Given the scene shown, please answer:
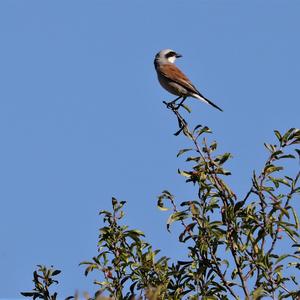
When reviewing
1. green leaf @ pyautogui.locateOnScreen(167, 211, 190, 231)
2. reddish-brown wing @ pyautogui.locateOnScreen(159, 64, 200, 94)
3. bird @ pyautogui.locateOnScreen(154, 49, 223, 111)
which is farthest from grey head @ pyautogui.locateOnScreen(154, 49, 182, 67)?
green leaf @ pyautogui.locateOnScreen(167, 211, 190, 231)

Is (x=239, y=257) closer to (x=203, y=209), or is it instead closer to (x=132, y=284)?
(x=203, y=209)

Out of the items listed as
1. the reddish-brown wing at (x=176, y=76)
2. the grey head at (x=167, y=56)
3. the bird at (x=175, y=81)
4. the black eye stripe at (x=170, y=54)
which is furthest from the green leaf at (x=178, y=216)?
the black eye stripe at (x=170, y=54)

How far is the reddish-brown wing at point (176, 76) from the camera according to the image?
36.5 ft

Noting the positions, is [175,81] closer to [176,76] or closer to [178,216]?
[176,76]

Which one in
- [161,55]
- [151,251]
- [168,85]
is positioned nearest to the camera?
[151,251]

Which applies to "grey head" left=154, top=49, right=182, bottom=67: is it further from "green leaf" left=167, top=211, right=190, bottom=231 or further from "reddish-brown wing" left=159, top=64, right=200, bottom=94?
"green leaf" left=167, top=211, right=190, bottom=231

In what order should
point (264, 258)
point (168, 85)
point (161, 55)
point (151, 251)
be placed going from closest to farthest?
point (264, 258)
point (151, 251)
point (168, 85)
point (161, 55)

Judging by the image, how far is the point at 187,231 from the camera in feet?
17.6

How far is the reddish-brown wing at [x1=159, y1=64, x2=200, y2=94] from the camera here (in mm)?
11133

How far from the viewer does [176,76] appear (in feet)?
37.7

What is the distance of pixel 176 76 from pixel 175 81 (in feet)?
0.49

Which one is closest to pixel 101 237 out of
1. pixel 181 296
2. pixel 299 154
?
pixel 181 296

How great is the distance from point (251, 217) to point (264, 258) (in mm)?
306

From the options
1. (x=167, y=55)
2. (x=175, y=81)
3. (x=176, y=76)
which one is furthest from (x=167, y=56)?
(x=175, y=81)
